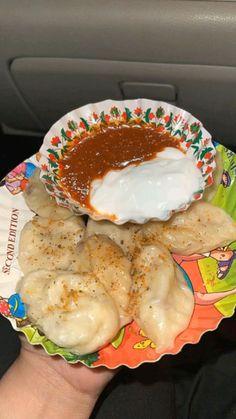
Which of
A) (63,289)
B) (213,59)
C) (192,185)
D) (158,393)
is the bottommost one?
(158,393)

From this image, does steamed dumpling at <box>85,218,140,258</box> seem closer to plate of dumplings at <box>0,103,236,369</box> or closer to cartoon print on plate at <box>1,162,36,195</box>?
plate of dumplings at <box>0,103,236,369</box>

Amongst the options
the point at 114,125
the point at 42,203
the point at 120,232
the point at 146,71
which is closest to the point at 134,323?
the point at 120,232

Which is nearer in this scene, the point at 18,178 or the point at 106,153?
the point at 106,153

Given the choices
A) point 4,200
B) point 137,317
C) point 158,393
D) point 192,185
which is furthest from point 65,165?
point 158,393

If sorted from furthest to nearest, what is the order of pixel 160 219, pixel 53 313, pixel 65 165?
pixel 65 165 → pixel 160 219 → pixel 53 313

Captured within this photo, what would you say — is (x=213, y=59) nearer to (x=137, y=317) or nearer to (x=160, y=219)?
(x=160, y=219)

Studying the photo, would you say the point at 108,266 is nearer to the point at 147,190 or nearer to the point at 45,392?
the point at 147,190

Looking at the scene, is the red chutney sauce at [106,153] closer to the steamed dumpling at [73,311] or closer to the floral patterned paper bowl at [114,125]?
the floral patterned paper bowl at [114,125]
